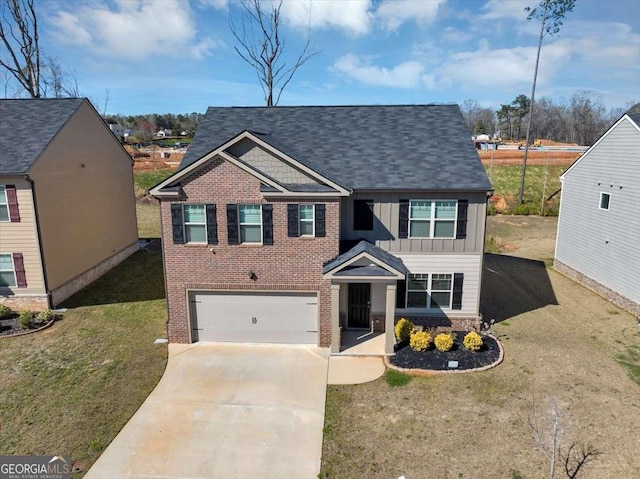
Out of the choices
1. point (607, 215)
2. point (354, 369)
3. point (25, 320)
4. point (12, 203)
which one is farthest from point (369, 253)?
point (12, 203)

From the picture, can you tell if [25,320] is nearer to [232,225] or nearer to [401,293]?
[232,225]

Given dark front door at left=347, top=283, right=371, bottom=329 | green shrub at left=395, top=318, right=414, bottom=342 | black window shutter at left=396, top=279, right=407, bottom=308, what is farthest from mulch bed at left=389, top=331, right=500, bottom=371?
dark front door at left=347, top=283, right=371, bottom=329

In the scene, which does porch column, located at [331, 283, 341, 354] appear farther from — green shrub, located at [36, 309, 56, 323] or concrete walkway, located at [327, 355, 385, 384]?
green shrub, located at [36, 309, 56, 323]

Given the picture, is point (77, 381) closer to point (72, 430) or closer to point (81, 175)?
point (72, 430)

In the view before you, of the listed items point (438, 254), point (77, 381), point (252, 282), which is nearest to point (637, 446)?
point (438, 254)

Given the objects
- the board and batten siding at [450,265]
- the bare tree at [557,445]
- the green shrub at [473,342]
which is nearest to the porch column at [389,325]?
the board and batten siding at [450,265]

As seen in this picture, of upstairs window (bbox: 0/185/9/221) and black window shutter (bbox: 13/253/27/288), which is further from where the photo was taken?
black window shutter (bbox: 13/253/27/288)
